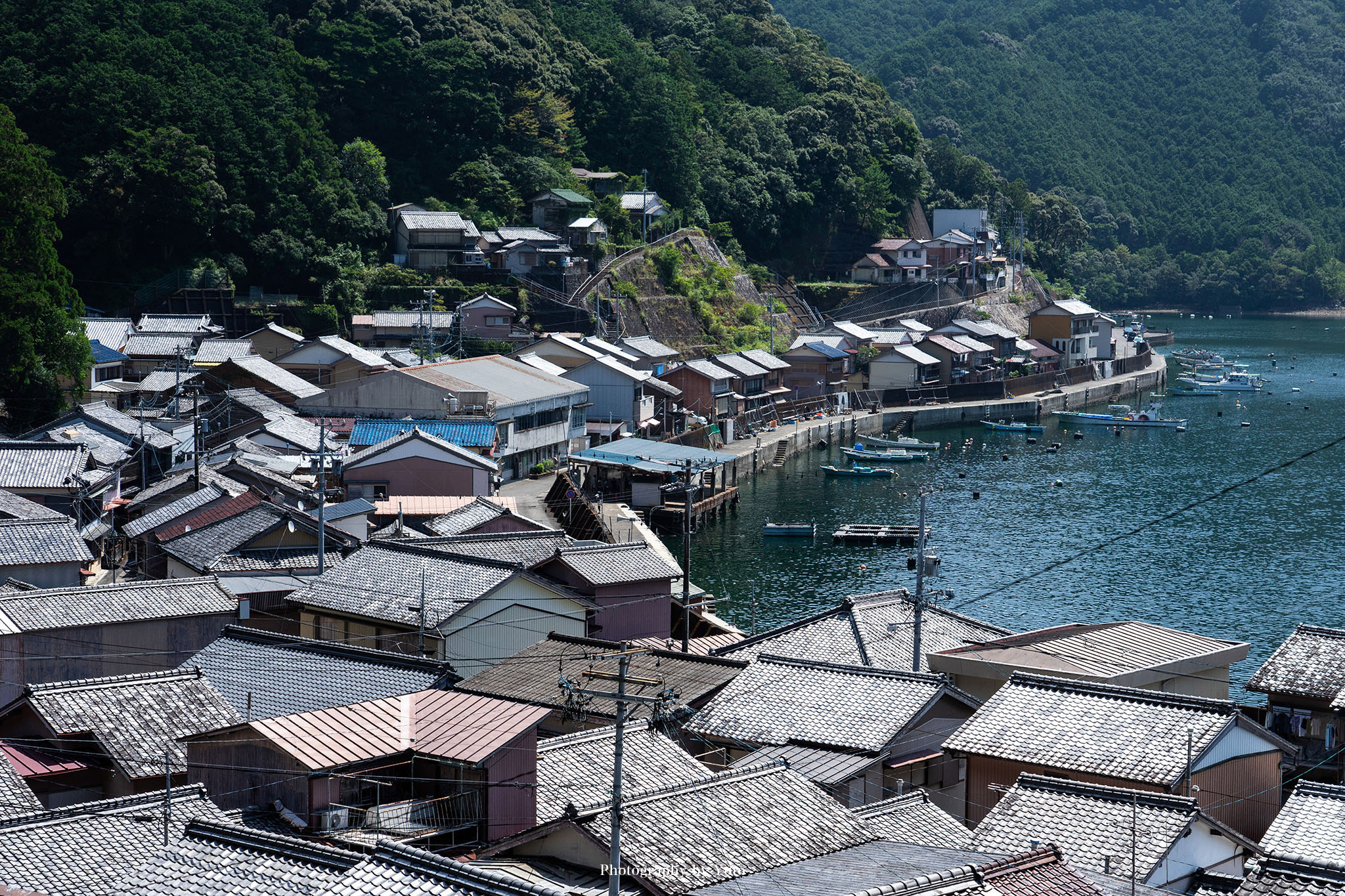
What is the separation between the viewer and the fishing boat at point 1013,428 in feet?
192

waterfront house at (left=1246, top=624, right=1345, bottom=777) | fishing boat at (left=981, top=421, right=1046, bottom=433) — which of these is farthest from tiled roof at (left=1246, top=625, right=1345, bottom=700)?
fishing boat at (left=981, top=421, right=1046, bottom=433)

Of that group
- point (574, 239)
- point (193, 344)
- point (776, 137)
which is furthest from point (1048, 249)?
point (193, 344)

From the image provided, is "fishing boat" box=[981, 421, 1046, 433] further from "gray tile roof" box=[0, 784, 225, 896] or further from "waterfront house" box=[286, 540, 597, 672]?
"gray tile roof" box=[0, 784, 225, 896]

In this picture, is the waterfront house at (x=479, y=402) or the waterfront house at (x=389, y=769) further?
the waterfront house at (x=479, y=402)

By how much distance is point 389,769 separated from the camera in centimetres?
1104

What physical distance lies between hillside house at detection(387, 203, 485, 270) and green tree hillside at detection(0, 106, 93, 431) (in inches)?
837

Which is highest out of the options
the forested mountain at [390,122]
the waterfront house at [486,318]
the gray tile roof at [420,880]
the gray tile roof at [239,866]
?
the forested mountain at [390,122]

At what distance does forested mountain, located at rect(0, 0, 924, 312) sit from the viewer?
1933 inches

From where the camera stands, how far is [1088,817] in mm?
10680

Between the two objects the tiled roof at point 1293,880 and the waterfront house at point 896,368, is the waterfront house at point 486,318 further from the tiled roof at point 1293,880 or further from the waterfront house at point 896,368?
the tiled roof at point 1293,880

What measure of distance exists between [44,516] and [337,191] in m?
33.1

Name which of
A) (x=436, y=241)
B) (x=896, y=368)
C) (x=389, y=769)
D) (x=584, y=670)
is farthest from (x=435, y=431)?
(x=896, y=368)

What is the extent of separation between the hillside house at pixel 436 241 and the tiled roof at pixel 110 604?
1433 inches

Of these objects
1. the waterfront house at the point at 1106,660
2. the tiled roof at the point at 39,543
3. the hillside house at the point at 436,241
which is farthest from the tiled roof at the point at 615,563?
the hillside house at the point at 436,241
